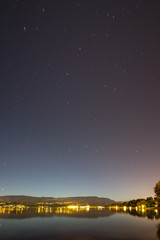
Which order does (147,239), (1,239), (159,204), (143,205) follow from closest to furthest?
(147,239) < (1,239) < (159,204) < (143,205)

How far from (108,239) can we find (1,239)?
13120mm

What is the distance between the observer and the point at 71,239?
2770cm

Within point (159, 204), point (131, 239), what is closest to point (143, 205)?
point (159, 204)

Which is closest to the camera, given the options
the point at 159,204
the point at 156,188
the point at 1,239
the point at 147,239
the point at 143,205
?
the point at 147,239

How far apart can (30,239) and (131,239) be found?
489 inches

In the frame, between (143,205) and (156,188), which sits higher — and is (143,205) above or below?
below

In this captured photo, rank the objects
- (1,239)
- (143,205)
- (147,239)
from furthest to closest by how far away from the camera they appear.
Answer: (143,205), (1,239), (147,239)

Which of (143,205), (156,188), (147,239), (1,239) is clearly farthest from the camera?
(143,205)

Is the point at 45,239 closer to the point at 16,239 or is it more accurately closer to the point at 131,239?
the point at 16,239

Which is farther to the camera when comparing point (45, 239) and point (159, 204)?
point (159, 204)

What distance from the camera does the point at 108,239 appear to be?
2700 cm

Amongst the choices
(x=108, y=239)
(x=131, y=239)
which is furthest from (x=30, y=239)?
(x=131, y=239)

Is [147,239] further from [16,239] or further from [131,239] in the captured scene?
[16,239]

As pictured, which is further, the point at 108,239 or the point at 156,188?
the point at 156,188
